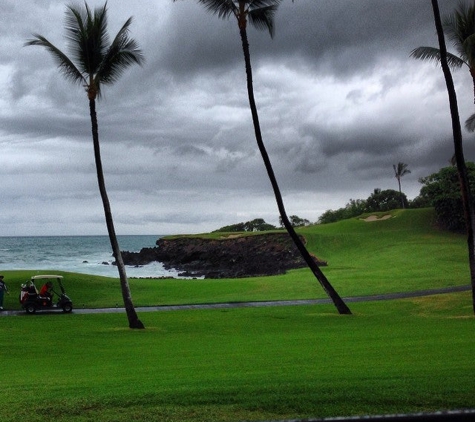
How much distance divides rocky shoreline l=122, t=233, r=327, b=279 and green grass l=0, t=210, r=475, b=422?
3872 cm

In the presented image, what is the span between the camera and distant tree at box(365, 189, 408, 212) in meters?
136

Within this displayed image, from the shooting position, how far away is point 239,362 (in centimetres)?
1409

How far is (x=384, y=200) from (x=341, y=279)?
298ft

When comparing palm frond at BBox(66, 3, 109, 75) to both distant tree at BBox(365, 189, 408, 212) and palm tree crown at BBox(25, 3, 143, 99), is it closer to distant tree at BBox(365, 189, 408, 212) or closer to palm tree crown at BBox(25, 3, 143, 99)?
palm tree crown at BBox(25, 3, 143, 99)

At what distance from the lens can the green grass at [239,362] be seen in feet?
30.8

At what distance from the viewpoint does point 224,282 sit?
50.5 metres

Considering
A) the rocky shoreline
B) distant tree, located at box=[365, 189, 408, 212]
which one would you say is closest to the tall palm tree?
the rocky shoreline

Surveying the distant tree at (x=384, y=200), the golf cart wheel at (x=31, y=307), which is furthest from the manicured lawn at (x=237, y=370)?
the distant tree at (x=384, y=200)

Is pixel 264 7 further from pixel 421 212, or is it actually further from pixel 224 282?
pixel 421 212

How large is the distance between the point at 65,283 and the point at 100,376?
31464mm

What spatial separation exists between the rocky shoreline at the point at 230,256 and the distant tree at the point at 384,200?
5009 centimetres

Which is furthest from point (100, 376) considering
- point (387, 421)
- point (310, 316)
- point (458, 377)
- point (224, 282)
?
point (224, 282)

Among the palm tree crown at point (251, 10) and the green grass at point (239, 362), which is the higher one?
the palm tree crown at point (251, 10)

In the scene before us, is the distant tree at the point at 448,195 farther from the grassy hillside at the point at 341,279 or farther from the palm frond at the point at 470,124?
the palm frond at the point at 470,124
